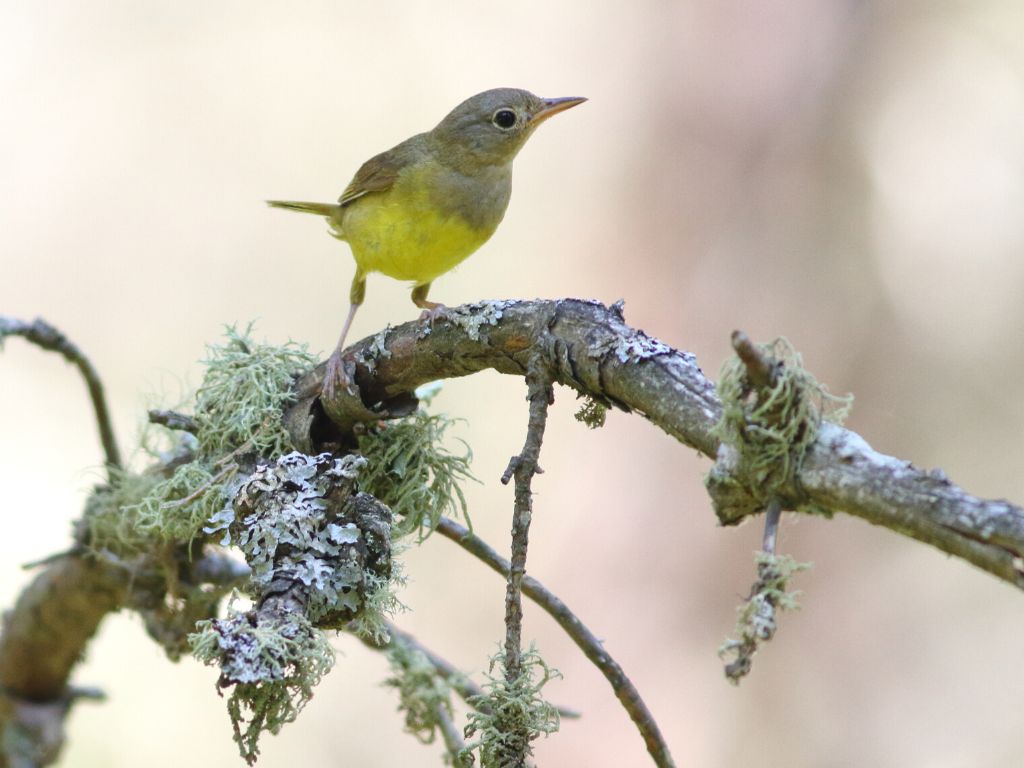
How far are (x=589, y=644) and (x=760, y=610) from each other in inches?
37.7

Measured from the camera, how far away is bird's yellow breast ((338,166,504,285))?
3648mm

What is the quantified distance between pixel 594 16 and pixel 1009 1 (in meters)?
2.25

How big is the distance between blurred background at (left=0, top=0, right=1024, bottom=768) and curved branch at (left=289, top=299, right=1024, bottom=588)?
2658 mm

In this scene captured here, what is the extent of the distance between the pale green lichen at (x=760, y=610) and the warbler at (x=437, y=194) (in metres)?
2.34

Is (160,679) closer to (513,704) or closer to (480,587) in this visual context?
(480,587)

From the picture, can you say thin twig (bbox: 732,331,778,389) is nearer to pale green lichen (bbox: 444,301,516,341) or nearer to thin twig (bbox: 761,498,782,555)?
thin twig (bbox: 761,498,782,555)

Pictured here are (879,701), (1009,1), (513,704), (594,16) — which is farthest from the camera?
(594,16)

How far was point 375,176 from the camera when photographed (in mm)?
3869

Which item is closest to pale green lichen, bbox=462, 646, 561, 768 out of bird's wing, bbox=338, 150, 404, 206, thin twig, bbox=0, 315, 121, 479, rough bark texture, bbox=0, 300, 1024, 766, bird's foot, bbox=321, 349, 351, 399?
rough bark texture, bbox=0, 300, 1024, 766

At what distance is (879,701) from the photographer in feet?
17.6

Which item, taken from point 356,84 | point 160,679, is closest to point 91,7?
point 356,84

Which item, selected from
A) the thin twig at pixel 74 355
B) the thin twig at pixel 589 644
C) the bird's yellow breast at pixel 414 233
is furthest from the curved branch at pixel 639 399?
the bird's yellow breast at pixel 414 233

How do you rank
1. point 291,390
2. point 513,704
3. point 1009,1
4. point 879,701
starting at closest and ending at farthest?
point 513,704 → point 291,390 → point 879,701 → point 1009,1

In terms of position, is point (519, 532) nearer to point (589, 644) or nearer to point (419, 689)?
point (589, 644)
